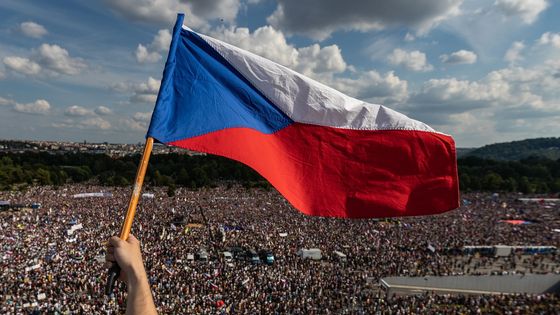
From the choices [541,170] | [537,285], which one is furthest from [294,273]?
[541,170]

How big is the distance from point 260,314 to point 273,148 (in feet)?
40.4

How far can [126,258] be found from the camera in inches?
101

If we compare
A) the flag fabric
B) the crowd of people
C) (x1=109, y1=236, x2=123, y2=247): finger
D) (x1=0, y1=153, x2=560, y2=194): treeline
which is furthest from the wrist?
(x1=0, y1=153, x2=560, y2=194): treeline

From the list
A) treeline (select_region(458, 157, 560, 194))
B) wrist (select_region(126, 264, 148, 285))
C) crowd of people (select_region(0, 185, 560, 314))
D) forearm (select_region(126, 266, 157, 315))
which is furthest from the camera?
treeline (select_region(458, 157, 560, 194))

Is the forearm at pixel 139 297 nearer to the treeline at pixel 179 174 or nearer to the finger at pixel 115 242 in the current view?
the finger at pixel 115 242

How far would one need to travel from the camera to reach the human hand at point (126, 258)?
2.50 metres

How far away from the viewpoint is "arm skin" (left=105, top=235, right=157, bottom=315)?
2361 millimetres

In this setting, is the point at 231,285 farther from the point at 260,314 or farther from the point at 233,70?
the point at 233,70

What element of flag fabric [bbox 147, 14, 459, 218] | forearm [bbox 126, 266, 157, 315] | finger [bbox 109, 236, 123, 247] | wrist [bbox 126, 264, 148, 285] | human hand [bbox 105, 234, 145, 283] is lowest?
forearm [bbox 126, 266, 157, 315]

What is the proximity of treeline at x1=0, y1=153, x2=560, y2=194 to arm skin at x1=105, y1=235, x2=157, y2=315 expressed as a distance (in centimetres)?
5244

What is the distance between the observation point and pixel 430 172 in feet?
Answer: 14.9

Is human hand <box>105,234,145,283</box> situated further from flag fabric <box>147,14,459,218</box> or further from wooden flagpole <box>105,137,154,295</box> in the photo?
flag fabric <box>147,14,459,218</box>

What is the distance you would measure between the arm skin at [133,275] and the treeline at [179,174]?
5244 centimetres

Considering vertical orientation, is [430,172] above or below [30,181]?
above
